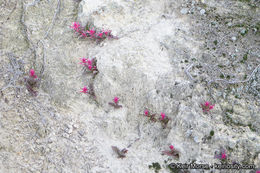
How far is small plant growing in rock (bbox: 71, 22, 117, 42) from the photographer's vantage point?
5.57 m

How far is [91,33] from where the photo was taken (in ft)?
18.5

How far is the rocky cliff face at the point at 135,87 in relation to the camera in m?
4.50

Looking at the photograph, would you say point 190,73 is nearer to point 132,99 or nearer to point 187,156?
point 132,99

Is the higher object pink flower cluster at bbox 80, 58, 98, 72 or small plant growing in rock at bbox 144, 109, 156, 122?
pink flower cluster at bbox 80, 58, 98, 72

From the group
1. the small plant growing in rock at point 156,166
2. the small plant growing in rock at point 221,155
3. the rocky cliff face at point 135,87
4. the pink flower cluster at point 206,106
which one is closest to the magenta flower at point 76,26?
the rocky cliff face at point 135,87

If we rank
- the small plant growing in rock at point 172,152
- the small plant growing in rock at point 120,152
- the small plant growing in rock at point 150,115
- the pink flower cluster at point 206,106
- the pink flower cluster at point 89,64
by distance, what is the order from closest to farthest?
1. the pink flower cluster at point 206,106
2. the small plant growing in rock at point 172,152
3. the small plant growing in rock at point 120,152
4. the small plant growing in rock at point 150,115
5. the pink flower cluster at point 89,64

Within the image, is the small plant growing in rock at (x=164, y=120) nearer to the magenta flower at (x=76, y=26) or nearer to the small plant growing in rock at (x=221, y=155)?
the small plant growing in rock at (x=221, y=155)

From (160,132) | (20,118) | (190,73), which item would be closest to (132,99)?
(160,132)

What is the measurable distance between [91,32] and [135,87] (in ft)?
5.67

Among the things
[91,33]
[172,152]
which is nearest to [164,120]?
[172,152]

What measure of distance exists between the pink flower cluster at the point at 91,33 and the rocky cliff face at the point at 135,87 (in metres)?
0.16

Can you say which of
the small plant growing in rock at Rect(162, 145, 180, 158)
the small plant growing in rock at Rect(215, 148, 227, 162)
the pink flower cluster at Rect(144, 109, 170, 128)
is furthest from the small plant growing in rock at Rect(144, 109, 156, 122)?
the small plant growing in rock at Rect(215, 148, 227, 162)

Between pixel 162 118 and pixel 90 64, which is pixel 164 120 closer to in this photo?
pixel 162 118

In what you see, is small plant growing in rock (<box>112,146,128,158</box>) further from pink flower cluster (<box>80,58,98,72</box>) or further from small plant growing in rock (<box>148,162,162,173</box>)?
pink flower cluster (<box>80,58,98,72</box>)
